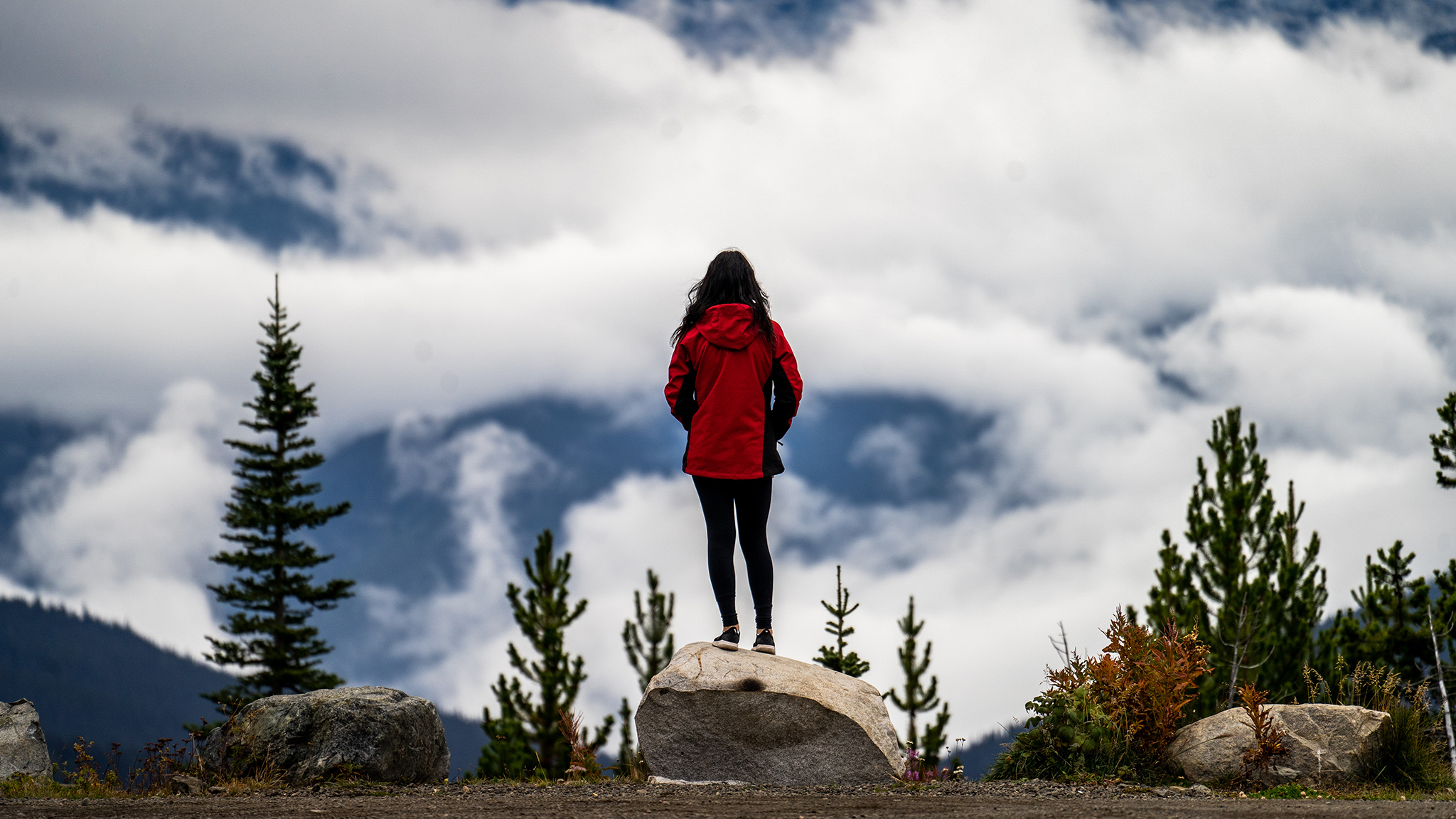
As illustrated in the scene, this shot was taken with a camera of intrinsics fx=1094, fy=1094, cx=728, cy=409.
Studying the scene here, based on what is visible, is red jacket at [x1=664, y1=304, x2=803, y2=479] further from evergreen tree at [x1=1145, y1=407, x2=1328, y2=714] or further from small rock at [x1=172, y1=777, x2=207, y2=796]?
evergreen tree at [x1=1145, y1=407, x2=1328, y2=714]

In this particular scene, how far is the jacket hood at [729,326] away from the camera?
24.3ft

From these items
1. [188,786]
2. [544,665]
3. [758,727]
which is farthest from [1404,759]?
[544,665]

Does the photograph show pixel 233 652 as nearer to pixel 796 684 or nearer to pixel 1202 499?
pixel 1202 499

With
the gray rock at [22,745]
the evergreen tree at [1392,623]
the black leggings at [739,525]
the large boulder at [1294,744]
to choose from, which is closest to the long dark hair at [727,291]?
the black leggings at [739,525]

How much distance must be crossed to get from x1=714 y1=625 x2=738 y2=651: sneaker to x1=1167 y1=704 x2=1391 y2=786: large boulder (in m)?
3.14

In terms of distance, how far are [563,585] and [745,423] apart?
2846 centimetres

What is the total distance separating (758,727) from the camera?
7551 millimetres

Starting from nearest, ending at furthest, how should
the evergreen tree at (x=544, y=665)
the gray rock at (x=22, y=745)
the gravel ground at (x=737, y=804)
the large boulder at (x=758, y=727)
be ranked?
the gravel ground at (x=737, y=804), the large boulder at (x=758, y=727), the gray rock at (x=22, y=745), the evergreen tree at (x=544, y=665)

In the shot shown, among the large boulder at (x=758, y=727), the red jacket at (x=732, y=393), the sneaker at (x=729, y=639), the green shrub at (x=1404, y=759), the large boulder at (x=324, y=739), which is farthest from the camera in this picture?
the large boulder at (x=324, y=739)

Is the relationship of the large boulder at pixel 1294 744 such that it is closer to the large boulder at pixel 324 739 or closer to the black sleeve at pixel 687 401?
the black sleeve at pixel 687 401

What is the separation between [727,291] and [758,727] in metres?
3.03

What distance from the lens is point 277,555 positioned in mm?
36906

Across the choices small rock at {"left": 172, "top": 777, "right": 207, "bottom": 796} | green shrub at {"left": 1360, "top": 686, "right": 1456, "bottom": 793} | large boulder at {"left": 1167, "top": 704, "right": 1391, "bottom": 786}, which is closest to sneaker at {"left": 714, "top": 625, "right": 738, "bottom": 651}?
large boulder at {"left": 1167, "top": 704, "right": 1391, "bottom": 786}

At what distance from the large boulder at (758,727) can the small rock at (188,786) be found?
3.18 metres
